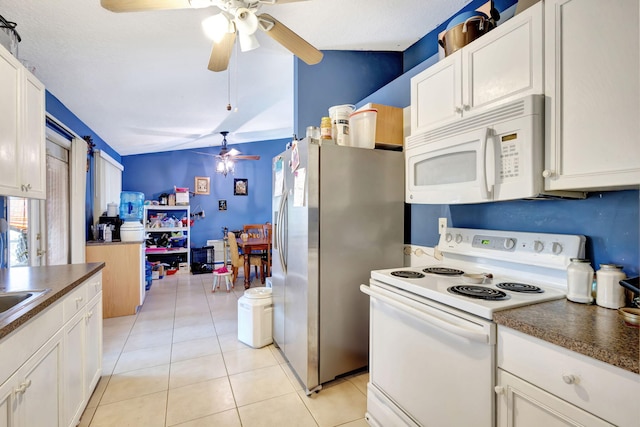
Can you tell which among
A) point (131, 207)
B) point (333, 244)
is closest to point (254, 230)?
point (131, 207)

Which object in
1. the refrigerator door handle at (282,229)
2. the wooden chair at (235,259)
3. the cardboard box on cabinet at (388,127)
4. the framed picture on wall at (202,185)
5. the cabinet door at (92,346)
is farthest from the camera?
the framed picture on wall at (202,185)

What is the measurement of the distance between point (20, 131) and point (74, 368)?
132cm

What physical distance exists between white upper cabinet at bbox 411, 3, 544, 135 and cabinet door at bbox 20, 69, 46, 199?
224 cm

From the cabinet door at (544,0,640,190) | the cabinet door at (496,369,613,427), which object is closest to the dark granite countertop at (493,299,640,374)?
the cabinet door at (496,369,613,427)

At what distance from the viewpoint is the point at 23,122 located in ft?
5.33

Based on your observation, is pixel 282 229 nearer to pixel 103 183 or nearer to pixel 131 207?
pixel 103 183

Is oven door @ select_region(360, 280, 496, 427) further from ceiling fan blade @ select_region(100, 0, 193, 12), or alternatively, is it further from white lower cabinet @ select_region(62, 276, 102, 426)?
ceiling fan blade @ select_region(100, 0, 193, 12)

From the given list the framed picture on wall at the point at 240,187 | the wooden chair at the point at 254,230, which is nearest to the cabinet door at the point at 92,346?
the wooden chair at the point at 254,230

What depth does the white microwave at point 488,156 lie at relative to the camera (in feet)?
3.94

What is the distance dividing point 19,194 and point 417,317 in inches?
85.5

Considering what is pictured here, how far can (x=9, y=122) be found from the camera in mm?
1506

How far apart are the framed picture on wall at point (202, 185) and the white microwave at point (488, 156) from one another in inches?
224

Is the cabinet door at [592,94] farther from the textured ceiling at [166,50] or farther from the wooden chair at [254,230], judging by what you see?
the wooden chair at [254,230]

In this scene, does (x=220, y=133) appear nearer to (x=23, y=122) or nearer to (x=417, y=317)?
(x=23, y=122)
